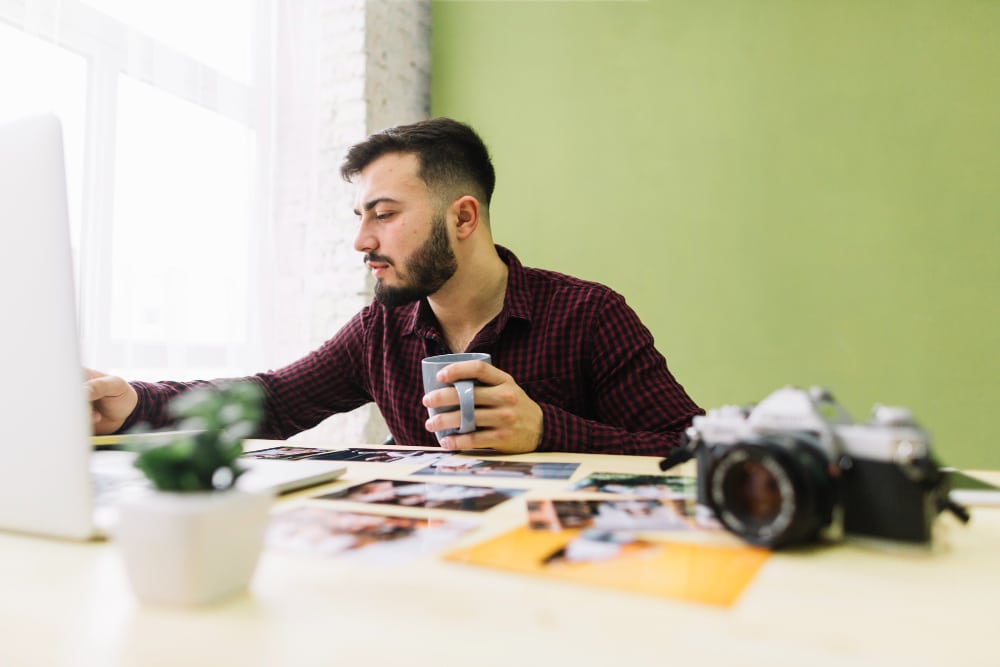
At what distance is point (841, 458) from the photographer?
0.45 m

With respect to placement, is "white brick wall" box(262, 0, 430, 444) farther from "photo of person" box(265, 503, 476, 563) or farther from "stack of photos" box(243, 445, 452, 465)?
"photo of person" box(265, 503, 476, 563)

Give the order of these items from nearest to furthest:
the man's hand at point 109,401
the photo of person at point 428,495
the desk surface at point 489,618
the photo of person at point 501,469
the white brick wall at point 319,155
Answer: the desk surface at point 489,618, the photo of person at point 428,495, the photo of person at point 501,469, the man's hand at point 109,401, the white brick wall at point 319,155

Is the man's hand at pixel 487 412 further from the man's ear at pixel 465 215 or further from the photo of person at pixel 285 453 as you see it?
the man's ear at pixel 465 215

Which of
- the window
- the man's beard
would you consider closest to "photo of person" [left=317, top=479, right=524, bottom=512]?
the man's beard

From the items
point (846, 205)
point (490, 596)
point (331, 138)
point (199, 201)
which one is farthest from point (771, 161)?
point (490, 596)

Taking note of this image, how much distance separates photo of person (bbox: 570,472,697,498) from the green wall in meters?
1.56

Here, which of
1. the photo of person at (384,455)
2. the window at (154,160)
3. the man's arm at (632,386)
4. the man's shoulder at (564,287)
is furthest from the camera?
the window at (154,160)

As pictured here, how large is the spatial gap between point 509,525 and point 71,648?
0.29 meters

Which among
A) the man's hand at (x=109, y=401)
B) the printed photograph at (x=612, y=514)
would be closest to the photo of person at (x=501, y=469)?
the printed photograph at (x=612, y=514)

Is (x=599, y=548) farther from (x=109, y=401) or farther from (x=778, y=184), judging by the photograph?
(x=778, y=184)

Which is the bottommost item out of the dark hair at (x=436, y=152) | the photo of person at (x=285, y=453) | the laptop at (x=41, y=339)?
the photo of person at (x=285, y=453)

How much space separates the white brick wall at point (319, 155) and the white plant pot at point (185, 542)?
6.46 ft

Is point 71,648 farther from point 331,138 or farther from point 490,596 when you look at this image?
point 331,138

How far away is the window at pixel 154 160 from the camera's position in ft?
5.20
